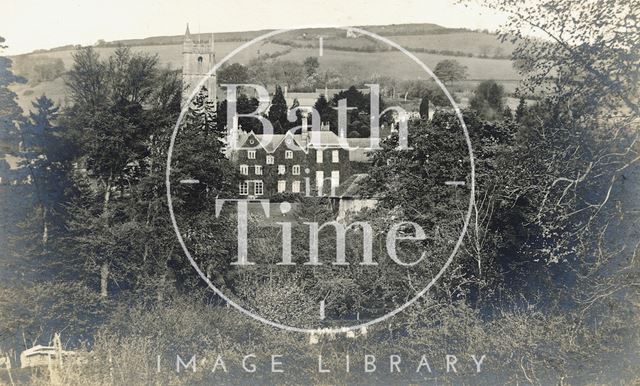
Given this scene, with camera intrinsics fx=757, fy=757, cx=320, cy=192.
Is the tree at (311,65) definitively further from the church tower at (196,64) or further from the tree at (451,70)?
the tree at (451,70)

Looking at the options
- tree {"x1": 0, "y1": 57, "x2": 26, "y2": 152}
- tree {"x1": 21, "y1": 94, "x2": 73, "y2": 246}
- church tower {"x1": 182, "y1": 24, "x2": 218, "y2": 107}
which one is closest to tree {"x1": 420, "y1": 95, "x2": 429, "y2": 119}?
church tower {"x1": 182, "y1": 24, "x2": 218, "y2": 107}

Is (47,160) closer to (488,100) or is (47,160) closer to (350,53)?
(350,53)

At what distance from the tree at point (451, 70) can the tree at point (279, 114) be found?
17.7ft

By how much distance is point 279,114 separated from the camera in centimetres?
2530

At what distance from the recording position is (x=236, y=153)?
2145cm

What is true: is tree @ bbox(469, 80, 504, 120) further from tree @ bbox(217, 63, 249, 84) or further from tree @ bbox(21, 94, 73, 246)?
tree @ bbox(21, 94, 73, 246)

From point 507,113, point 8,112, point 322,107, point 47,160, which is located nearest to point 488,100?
point 507,113

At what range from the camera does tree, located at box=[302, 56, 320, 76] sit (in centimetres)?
1947

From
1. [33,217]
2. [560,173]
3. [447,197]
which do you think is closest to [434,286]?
[447,197]

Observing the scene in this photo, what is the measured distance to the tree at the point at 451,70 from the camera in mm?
18375

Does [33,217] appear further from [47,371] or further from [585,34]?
[585,34]

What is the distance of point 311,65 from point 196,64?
121 inches

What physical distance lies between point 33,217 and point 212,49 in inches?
236

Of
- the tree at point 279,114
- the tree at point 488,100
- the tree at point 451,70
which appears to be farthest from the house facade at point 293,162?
the tree at point 488,100
